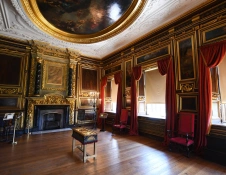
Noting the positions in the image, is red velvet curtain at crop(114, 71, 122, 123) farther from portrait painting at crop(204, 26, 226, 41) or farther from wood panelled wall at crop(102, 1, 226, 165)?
portrait painting at crop(204, 26, 226, 41)

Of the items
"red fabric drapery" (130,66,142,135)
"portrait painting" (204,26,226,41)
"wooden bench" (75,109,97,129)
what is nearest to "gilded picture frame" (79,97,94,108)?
"wooden bench" (75,109,97,129)

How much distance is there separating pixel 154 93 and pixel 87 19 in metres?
3.89

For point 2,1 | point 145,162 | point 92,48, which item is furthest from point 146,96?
point 2,1

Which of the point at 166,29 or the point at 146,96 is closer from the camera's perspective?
the point at 166,29

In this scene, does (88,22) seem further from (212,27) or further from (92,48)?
(212,27)

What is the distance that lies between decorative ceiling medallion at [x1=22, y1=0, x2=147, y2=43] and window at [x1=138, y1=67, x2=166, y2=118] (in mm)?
2305

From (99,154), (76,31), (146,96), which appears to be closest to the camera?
(99,154)

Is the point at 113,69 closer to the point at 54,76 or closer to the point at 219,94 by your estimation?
the point at 54,76

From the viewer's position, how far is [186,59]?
416 centimetres

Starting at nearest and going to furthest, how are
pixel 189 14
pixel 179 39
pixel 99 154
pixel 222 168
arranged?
pixel 222 168, pixel 99 154, pixel 189 14, pixel 179 39

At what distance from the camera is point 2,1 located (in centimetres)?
380

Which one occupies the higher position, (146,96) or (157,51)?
(157,51)

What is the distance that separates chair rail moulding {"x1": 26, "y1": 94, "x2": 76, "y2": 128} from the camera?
19.6 ft

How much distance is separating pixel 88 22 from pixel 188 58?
12.1 ft
